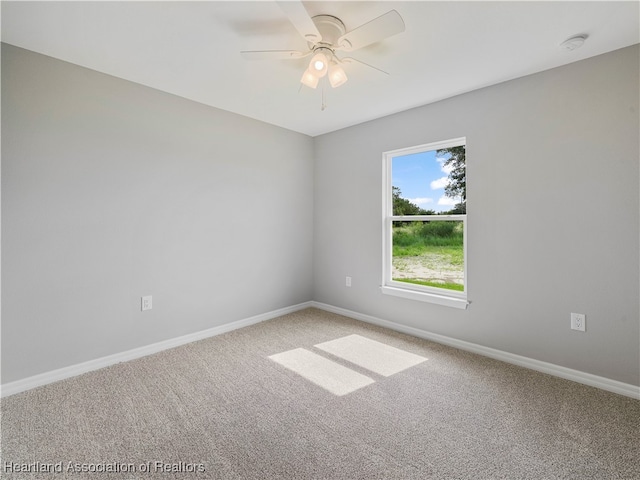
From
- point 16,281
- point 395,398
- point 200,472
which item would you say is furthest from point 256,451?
point 16,281

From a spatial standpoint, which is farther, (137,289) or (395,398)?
(137,289)

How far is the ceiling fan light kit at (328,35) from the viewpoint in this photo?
150 centimetres

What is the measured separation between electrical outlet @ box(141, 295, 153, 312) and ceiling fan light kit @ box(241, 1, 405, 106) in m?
2.10

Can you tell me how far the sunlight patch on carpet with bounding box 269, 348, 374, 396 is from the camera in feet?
7.13

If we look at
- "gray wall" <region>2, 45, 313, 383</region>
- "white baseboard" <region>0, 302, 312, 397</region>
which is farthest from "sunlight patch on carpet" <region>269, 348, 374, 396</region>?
"gray wall" <region>2, 45, 313, 383</region>

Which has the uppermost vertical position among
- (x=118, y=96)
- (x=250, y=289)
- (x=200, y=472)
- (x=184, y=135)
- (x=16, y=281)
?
(x=118, y=96)

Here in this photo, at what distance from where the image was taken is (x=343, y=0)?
1.63 metres

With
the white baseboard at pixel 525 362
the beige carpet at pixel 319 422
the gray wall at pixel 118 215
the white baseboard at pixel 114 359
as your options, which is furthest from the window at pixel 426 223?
the white baseboard at pixel 114 359

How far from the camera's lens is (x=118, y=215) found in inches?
97.8

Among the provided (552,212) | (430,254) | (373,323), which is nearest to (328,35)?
(552,212)

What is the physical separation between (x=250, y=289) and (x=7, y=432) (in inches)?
81.5

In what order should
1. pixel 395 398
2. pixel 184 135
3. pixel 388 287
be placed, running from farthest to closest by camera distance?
pixel 388 287 → pixel 184 135 → pixel 395 398

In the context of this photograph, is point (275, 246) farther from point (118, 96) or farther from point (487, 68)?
point (487, 68)

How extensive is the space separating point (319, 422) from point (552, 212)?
2.24 m
